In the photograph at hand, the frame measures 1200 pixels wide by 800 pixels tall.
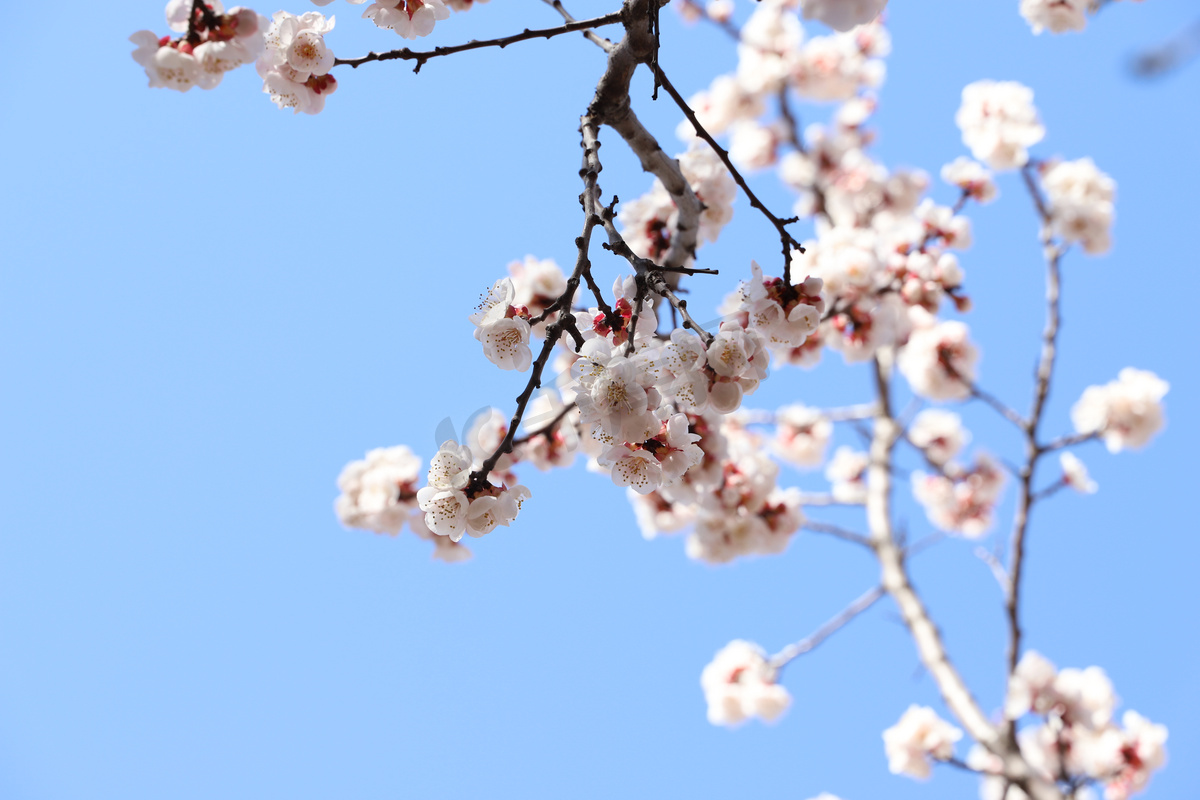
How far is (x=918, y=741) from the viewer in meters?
3.73

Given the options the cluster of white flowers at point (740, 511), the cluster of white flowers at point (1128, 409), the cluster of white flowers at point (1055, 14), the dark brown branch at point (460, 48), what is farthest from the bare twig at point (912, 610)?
the dark brown branch at point (460, 48)

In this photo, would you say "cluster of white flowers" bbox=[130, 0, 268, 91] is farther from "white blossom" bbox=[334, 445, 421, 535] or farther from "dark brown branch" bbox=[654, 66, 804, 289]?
"white blossom" bbox=[334, 445, 421, 535]

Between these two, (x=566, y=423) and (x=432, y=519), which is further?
(x=566, y=423)

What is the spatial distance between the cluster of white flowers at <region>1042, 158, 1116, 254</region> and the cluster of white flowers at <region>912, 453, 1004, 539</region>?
4.79ft

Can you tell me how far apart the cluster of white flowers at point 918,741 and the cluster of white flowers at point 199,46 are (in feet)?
13.6

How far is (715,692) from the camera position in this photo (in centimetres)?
405

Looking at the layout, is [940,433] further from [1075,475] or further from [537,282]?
[537,282]

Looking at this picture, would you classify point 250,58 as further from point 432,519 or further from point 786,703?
point 786,703

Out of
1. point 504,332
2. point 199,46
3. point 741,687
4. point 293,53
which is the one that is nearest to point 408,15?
point 293,53

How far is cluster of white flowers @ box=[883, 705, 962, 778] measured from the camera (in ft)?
12.2

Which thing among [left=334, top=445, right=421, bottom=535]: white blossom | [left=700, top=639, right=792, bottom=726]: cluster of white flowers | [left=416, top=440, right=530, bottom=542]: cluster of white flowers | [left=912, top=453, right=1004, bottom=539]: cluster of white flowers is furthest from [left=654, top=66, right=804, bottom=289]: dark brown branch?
[left=912, top=453, right=1004, bottom=539]: cluster of white flowers

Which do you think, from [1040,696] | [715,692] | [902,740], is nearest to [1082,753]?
[1040,696]

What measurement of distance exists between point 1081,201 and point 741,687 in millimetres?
3297

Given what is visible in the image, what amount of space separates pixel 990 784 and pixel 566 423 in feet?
11.5
